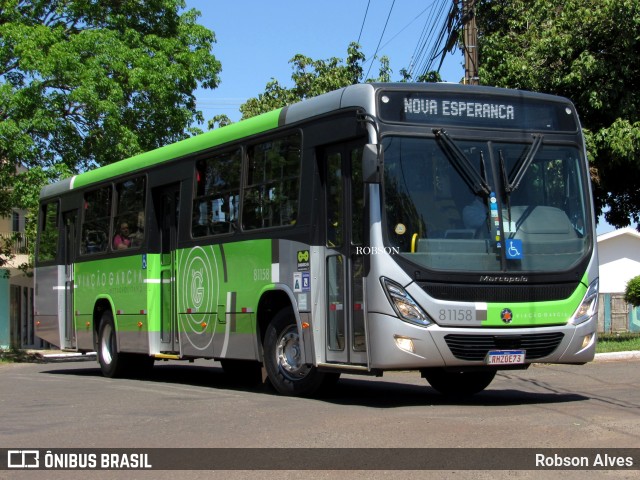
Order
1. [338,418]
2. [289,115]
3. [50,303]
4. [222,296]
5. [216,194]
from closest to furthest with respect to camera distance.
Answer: [338,418], [289,115], [222,296], [216,194], [50,303]

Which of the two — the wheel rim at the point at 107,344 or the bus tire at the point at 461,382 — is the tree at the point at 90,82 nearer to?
the wheel rim at the point at 107,344

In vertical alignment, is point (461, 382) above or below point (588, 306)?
below

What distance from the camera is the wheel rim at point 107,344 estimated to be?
659 inches

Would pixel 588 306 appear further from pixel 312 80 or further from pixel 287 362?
pixel 312 80

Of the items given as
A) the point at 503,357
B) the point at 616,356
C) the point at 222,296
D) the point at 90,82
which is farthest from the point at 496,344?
the point at 90,82

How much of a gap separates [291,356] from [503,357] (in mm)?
2758

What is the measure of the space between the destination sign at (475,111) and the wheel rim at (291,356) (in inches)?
116

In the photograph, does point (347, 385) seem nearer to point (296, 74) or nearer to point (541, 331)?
point (541, 331)

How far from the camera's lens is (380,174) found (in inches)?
391

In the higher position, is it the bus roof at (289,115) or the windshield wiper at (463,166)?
the bus roof at (289,115)

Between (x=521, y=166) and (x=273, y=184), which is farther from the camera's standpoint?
(x=273, y=184)

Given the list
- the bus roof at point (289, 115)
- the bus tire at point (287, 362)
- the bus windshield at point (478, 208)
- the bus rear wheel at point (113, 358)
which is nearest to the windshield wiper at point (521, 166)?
the bus windshield at point (478, 208)

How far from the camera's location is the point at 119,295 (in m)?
16.1

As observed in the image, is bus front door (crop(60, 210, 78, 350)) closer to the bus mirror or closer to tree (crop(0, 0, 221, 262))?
tree (crop(0, 0, 221, 262))
